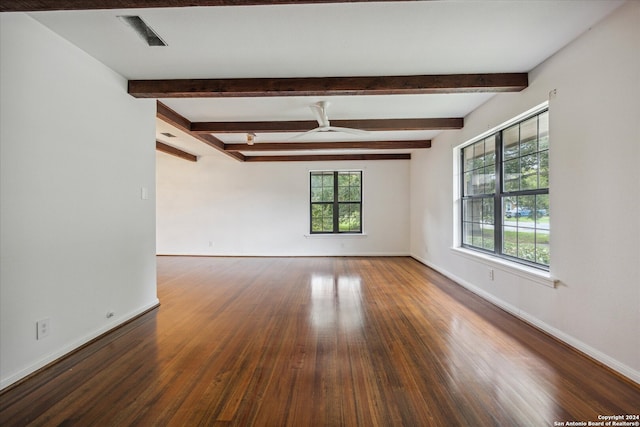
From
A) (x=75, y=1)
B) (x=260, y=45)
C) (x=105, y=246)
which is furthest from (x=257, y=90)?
(x=105, y=246)

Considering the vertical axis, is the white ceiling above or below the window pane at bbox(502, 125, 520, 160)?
above

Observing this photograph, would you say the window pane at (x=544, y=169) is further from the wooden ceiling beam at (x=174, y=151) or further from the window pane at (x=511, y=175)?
the wooden ceiling beam at (x=174, y=151)

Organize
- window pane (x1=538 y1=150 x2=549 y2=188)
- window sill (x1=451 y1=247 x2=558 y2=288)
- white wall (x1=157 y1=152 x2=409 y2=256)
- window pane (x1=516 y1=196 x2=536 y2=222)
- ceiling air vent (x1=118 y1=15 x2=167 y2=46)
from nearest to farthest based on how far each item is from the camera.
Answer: ceiling air vent (x1=118 y1=15 x2=167 y2=46) → window sill (x1=451 y1=247 x2=558 y2=288) → window pane (x1=538 y1=150 x2=549 y2=188) → window pane (x1=516 y1=196 x2=536 y2=222) → white wall (x1=157 y1=152 x2=409 y2=256)

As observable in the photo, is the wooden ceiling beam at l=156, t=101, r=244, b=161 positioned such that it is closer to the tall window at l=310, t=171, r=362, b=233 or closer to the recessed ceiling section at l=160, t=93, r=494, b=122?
the recessed ceiling section at l=160, t=93, r=494, b=122

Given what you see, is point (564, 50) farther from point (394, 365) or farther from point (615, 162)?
point (394, 365)

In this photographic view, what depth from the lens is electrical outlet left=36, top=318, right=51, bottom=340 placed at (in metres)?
2.09

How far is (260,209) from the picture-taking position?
7336mm

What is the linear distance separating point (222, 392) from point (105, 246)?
184cm

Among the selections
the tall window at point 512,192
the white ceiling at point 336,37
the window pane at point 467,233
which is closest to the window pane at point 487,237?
the tall window at point 512,192

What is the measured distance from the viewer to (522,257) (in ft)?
10.8

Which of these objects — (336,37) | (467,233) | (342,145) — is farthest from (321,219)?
(336,37)

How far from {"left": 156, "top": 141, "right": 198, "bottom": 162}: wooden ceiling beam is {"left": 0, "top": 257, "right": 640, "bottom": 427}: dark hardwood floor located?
3.85 meters

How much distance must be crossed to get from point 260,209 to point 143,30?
5.27 m

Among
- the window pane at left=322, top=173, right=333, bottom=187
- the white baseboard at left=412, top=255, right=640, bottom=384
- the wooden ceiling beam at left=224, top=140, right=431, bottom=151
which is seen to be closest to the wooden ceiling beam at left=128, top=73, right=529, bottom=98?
the white baseboard at left=412, top=255, right=640, bottom=384
